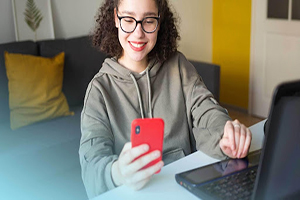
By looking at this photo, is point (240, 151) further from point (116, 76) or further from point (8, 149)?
point (8, 149)

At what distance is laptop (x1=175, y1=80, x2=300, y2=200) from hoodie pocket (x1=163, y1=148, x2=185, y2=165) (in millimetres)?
364

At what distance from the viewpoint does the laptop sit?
2.66ft

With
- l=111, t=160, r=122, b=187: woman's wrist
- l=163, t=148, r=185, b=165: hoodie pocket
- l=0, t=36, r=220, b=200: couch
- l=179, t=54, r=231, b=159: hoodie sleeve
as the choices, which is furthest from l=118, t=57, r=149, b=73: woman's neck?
l=0, t=36, r=220, b=200: couch

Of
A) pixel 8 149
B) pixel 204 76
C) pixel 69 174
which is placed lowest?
pixel 69 174

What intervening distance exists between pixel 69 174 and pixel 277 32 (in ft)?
7.37

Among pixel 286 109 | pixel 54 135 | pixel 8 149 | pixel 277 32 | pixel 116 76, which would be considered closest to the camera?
pixel 286 109

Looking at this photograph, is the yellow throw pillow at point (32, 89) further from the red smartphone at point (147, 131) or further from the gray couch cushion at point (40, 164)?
the red smartphone at point (147, 131)

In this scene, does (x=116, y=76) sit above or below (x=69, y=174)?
above

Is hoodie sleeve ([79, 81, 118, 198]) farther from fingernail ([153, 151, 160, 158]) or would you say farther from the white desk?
fingernail ([153, 151, 160, 158])

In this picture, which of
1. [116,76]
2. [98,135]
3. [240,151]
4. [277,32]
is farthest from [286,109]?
[277,32]

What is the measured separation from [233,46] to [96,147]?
314 cm

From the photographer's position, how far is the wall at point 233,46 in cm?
398

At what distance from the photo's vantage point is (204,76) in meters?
3.06

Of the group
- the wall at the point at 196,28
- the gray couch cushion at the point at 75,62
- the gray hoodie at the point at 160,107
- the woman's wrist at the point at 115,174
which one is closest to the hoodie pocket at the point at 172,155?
the gray hoodie at the point at 160,107
